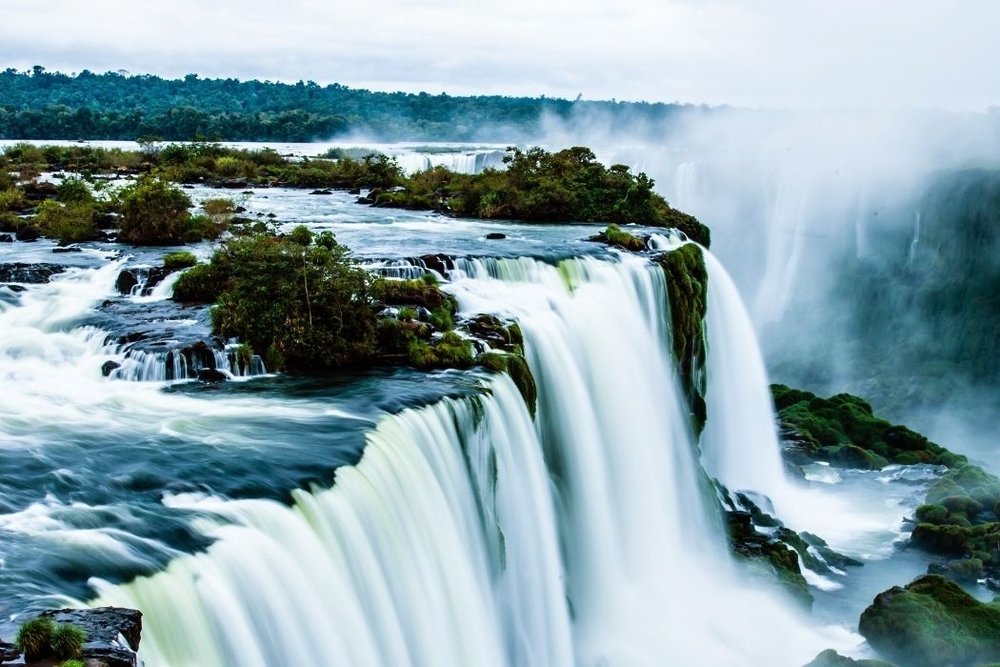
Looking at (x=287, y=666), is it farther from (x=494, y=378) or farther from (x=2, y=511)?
(x=494, y=378)

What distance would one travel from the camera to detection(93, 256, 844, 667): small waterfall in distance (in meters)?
11.0

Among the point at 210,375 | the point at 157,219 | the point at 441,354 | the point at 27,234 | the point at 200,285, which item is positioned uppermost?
the point at 157,219

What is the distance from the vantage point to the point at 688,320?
3011cm

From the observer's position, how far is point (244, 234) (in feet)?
83.1

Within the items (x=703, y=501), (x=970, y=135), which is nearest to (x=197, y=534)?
(x=703, y=501)

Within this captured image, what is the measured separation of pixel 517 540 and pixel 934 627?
949 centimetres

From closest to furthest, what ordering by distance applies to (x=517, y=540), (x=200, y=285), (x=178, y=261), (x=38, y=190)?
(x=517, y=540) < (x=200, y=285) < (x=178, y=261) < (x=38, y=190)

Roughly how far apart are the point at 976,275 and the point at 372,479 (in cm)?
5608

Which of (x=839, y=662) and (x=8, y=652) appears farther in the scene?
(x=839, y=662)

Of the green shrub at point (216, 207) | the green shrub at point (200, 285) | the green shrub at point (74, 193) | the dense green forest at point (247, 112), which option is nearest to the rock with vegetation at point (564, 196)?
the green shrub at point (216, 207)

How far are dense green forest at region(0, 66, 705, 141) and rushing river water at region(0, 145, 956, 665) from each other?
63.5 m

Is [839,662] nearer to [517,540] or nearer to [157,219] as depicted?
[517,540]

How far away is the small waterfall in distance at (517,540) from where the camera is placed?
36.1 feet

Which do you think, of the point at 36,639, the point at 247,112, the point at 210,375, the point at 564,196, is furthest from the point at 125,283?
the point at 247,112
